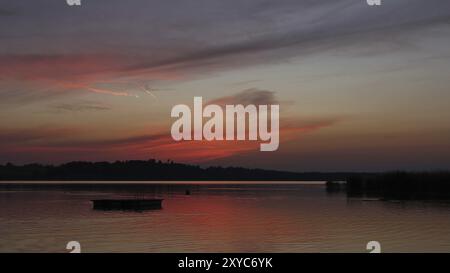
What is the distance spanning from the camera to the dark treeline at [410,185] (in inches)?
4552

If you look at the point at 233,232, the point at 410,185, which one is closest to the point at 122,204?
the point at 233,232

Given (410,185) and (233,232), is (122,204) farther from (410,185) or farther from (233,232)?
(410,185)

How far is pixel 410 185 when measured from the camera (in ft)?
387

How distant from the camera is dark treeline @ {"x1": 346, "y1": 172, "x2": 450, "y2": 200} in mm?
115625

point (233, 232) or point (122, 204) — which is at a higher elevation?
point (122, 204)

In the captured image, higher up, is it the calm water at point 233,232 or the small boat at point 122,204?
the small boat at point 122,204

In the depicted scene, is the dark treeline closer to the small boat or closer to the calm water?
the calm water

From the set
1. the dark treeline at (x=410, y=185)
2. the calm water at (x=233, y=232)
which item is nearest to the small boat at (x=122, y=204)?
the calm water at (x=233, y=232)

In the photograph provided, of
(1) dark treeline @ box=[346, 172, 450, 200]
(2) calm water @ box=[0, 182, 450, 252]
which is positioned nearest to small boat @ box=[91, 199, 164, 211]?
(2) calm water @ box=[0, 182, 450, 252]

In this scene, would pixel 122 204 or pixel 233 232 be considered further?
pixel 122 204

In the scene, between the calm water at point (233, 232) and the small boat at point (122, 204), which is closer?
the calm water at point (233, 232)

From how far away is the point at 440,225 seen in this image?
6806 centimetres

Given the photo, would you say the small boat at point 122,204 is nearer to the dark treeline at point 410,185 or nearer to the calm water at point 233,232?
the calm water at point 233,232
